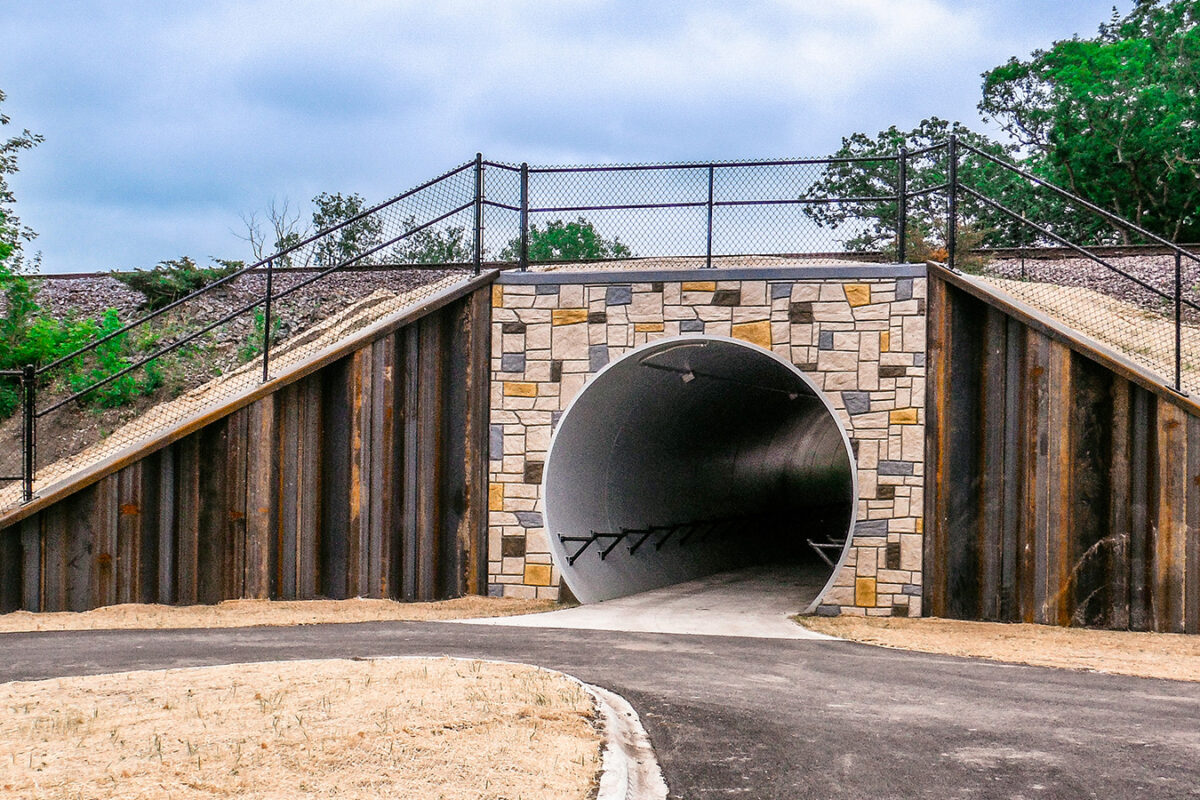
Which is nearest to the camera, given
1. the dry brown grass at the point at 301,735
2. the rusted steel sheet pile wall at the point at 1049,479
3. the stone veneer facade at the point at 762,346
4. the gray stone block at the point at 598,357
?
the dry brown grass at the point at 301,735

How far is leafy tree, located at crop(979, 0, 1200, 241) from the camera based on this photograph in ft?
94.1

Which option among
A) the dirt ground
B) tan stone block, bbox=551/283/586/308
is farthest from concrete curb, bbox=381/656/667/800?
tan stone block, bbox=551/283/586/308

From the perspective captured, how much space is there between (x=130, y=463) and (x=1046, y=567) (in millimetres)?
9624

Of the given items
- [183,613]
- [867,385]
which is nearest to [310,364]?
[183,613]

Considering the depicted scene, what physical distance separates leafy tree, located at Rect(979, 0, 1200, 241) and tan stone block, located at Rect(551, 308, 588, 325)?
21365 millimetres

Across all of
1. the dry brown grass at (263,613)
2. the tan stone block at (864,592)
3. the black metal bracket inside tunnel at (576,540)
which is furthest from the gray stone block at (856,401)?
the dry brown grass at (263,613)

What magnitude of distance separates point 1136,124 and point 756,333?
2171 cm

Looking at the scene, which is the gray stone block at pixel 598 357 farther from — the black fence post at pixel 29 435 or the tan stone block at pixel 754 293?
the black fence post at pixel 29 435

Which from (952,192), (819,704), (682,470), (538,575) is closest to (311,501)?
(538,575)

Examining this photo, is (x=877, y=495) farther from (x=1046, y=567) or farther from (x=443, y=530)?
(x=443, y=530)

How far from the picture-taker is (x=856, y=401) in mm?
12070

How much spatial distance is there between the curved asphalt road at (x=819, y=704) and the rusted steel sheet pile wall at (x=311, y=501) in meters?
1.96

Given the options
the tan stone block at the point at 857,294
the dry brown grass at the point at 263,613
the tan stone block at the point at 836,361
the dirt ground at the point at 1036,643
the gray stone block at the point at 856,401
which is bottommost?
the dry brown grass at the point at 263,613

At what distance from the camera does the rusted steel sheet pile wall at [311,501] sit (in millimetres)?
A: 12305
